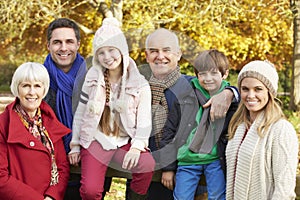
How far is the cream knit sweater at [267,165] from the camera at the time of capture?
302cm

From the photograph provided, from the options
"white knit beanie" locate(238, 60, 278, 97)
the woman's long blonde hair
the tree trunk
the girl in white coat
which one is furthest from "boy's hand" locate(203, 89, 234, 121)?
the tree trunk

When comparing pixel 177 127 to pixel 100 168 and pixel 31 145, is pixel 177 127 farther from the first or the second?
pixel 31 145

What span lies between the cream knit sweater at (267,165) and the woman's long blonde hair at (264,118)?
4cm

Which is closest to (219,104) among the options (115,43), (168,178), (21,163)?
(168,178)

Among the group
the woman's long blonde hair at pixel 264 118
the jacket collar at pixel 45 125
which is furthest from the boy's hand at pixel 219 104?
the jacket collar at pixel 45 125

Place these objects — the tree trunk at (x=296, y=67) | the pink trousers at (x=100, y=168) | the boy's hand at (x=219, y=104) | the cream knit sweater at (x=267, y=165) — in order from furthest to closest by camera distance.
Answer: the tree trunk at (x=296, y=67) → the pink trousers at (x=100, y=168) → the boy's hand at (x=219, y=104) → the cream knit sweater at (x=267, y=165)

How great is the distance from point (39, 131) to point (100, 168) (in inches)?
18.1

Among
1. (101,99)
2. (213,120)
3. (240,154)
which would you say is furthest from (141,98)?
(240,154)

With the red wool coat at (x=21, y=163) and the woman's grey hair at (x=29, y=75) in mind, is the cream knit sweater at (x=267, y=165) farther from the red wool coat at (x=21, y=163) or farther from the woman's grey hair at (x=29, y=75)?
the woman's grey hair at (x=29, y=75)

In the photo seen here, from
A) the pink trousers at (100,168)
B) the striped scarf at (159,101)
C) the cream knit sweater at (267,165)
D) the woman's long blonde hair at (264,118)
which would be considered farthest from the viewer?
the striped scarf at (159,101)

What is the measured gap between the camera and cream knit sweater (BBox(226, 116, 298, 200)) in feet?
9.91

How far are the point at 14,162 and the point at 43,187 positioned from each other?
0.81 feet

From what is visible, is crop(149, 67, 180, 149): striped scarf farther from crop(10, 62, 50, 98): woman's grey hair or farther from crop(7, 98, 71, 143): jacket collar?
crop(10, 62, 50, 98): woman's grey hair

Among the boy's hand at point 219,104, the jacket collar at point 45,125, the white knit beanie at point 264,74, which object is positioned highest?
the white knit beanie at point 264,74
